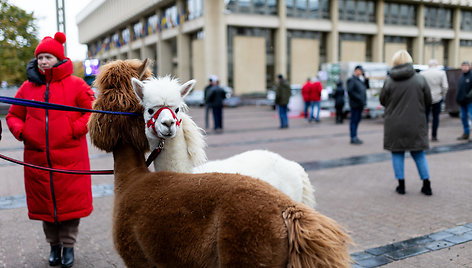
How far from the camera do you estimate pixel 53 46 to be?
3.40 meters

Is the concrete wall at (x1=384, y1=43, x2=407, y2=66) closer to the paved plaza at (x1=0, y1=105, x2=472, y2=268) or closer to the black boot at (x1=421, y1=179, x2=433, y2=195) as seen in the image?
the paved plaza at (x1=0, y1=105, x2=472, y2=268)

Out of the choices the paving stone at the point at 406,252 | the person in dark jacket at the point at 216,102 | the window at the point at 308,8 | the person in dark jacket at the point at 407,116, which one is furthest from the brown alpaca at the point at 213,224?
the window at the point at 308,8

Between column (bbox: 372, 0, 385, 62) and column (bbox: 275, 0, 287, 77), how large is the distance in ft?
39.2

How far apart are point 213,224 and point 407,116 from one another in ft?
15.2

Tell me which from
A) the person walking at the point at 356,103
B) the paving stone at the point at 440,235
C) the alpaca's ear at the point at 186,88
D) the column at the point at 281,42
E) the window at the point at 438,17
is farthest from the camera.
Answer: the window at the point at 438,17

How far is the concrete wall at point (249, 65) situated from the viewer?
132 ft

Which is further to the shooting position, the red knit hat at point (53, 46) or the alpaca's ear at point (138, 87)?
the red knit hat at point (53, 46)

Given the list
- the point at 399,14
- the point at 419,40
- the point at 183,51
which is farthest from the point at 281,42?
the point at 419,40

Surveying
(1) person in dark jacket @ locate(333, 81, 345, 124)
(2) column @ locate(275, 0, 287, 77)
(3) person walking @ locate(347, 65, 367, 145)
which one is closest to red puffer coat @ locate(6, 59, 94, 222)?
(3) person walking @ locate(347, 65, 367, 145)

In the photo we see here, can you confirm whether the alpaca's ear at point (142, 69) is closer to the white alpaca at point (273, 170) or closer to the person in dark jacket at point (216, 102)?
the white alpaca at point (273, 170)

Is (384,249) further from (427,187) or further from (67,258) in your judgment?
(67,258)

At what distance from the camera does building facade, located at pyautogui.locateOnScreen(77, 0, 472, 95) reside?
3909cm

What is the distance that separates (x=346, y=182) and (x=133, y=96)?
491cm

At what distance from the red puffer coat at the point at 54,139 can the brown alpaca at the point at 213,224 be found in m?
1.00
